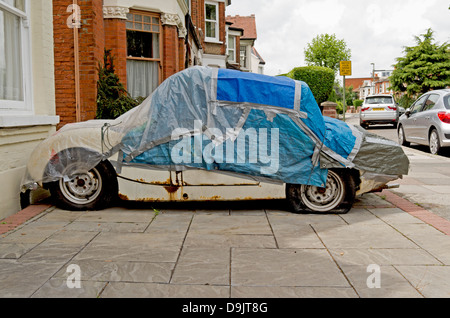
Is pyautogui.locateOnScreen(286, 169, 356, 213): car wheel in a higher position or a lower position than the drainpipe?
lower

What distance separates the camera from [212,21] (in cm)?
2909

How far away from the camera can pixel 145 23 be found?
1229cm

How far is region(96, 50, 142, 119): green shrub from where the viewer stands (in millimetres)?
Result: 9898

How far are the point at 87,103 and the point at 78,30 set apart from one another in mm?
1523

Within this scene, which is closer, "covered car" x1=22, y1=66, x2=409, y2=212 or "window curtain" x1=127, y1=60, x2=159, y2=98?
"covered car" x1=22, y1=66, x2=409, y2=212

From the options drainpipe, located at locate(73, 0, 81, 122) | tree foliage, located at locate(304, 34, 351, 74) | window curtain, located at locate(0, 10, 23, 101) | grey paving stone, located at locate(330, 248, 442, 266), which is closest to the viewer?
grey paving stone, located at locate(330, 248, 442, 266)

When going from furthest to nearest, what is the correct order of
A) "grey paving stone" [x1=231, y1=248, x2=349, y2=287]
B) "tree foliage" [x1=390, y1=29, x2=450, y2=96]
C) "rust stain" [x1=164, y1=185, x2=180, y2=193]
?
"tree foliage" [x1=390, y1=29, x2=450, y2=96]
"rust stain" [x1=164, y1=185, x2=180, y2=193]
"grey paving stone" [x1=231, y1=248, x2=349, y2=287]

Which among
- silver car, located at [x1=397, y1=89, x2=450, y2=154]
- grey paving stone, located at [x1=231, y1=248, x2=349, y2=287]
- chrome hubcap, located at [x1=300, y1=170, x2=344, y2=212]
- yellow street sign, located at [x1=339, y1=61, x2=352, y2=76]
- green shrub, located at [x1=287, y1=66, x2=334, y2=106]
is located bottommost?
grey paving stone, located at [x1=231, y1=248, x2=349, y2=287]

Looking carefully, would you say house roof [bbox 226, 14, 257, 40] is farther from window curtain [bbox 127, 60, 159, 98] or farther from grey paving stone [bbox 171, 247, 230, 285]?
grey paving stone [bbox 171, 247, 230, 285]

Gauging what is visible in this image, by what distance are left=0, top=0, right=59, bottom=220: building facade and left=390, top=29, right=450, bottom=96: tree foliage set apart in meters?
33.0

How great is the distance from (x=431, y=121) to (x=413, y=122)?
51.5 inches

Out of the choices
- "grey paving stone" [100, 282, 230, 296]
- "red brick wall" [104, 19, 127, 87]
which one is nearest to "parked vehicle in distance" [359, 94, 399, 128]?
"red brick wall" [104, 19, 127, 87]

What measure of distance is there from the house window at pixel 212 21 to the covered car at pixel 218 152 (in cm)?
2447
